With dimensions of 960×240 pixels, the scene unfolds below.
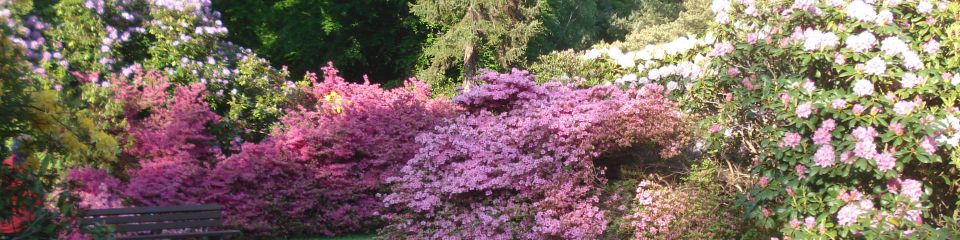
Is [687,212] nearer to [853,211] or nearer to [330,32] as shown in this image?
[853,211]

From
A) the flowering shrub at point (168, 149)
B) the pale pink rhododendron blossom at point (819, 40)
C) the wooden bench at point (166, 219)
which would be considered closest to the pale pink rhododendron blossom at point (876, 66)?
the pale pink rhododendron blossom at point (819, 40)

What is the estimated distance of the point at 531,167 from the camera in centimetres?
715

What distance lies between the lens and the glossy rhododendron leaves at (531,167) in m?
7.06

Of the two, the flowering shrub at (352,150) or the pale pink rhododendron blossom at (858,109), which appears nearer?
the pale pink rhododendron blossom at (858,109)

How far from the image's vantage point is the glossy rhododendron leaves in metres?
7.06

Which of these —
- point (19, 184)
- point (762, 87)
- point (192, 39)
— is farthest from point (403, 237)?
point (192, 39)

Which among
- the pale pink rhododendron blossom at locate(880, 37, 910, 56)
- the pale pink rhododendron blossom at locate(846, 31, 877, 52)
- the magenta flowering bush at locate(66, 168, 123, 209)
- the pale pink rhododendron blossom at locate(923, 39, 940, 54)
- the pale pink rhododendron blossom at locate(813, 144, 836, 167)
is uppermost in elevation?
the magenta flowering bush at locate(66, 168, 123, 209)

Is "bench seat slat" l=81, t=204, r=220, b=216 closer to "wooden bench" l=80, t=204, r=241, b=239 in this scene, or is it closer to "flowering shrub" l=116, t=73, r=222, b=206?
"wooden bench" l=80, t=204, r=241, b=239

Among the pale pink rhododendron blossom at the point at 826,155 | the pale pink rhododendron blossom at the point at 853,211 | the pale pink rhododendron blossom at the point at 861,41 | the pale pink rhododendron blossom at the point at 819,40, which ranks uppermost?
the pale pink rhododendron blossom at the point at 819,40

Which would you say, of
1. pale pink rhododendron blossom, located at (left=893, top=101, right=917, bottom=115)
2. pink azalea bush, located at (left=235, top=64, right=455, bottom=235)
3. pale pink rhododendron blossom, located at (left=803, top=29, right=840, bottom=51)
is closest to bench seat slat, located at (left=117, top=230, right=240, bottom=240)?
pink azalea bush, located at (left=235, top=64, right=455, bottom=235)

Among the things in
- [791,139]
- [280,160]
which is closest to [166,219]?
[280,160]

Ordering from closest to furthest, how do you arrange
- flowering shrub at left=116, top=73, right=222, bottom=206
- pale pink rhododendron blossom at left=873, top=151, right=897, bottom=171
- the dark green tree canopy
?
pale pink rhododendron blossom at left=873, top=151, right=897, bottom=171 → flowering shrub at left=116, top=73, right=222, bottom=206 → the dark green tree canopy

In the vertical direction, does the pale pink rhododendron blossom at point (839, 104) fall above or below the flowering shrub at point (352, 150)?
below

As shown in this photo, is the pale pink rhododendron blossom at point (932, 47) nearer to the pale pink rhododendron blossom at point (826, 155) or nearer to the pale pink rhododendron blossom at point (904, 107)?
the pale pink rhododendron blossom at point (904, 107)
